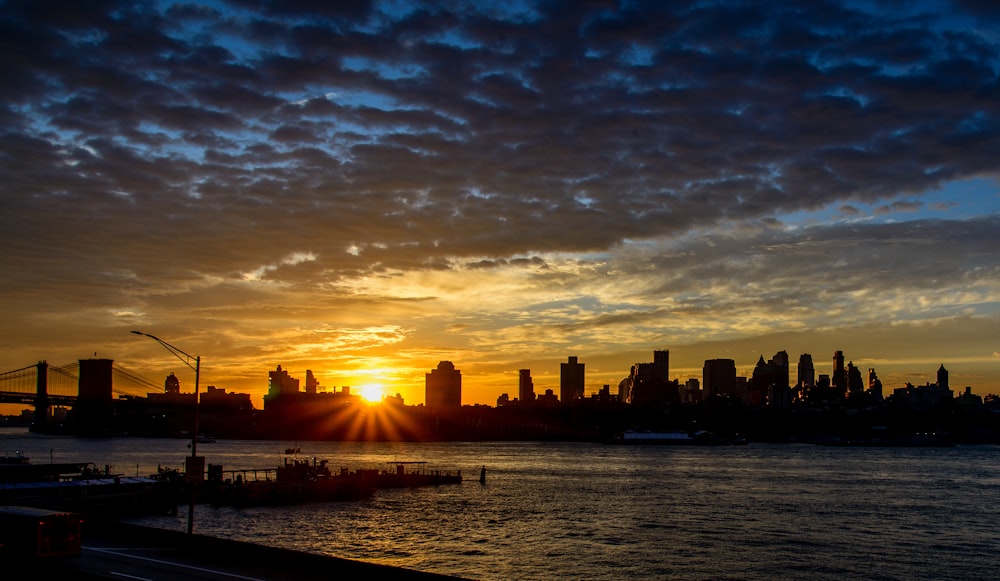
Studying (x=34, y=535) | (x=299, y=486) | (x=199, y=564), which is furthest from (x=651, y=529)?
(x=34, y=535)

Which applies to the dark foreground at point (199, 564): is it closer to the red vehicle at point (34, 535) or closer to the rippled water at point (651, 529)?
the red vehicle at point (34, 535)

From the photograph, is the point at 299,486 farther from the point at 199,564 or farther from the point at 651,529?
the point at 199,564

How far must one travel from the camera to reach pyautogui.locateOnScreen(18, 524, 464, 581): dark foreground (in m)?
29.7

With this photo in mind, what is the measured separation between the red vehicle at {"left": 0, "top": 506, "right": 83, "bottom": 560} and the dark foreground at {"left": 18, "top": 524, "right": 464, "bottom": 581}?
543 millimetres

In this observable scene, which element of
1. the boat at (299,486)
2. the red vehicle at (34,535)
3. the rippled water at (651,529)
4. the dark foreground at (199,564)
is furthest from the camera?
the boat at (299,486)

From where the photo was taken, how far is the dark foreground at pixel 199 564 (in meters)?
29.7

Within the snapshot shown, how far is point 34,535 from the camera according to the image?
29328 millimetres

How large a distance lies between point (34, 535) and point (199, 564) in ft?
20.0

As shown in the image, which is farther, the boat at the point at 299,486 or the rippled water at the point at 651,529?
the boat at the point at 299,486

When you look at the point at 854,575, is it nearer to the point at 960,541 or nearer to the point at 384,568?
the point at 960,541

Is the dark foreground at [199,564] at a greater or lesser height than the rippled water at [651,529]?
greater

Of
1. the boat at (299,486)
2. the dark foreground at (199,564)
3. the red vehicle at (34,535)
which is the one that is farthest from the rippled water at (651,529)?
the red vehicle at (34,535)

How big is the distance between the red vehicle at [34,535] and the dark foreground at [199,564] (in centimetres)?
54

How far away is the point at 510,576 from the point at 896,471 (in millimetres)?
134084
